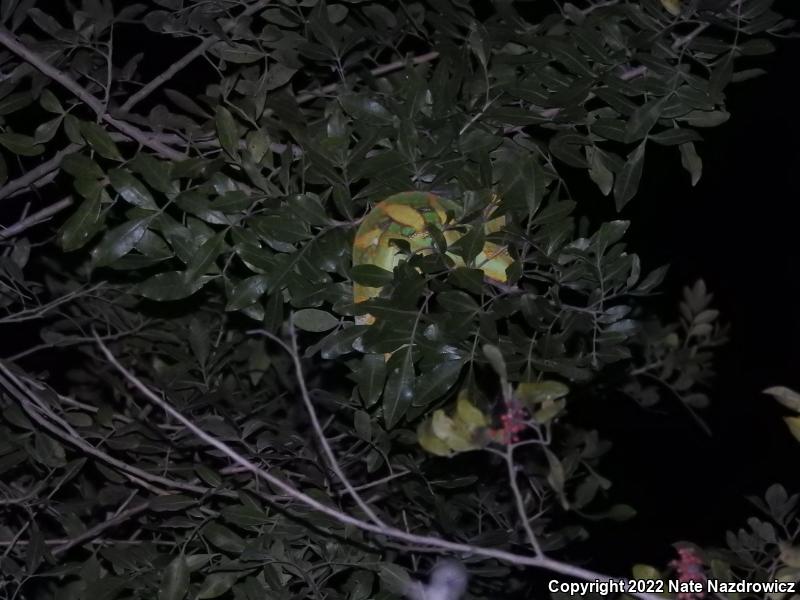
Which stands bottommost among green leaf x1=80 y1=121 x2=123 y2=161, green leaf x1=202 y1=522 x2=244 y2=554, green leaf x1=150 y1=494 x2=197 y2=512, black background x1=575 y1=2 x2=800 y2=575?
black background x1=575 y1=2 x2=800 y2=575

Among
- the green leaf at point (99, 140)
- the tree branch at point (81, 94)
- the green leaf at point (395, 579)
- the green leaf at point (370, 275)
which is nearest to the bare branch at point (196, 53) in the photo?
the tree branch at point (81, 94)

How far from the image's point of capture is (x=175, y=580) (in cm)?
106

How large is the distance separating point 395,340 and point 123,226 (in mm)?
320

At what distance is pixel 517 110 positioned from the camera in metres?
1.00

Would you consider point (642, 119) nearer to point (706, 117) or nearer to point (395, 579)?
point (706, 117)

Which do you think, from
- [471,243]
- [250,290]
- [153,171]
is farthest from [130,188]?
[471,243]

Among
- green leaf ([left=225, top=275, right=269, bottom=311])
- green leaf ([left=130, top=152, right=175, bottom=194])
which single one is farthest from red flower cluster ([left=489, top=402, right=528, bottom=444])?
green leaf ([left=130, top=152, right=175, bottom=194])

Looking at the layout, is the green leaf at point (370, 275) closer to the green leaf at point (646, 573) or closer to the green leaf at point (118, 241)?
the green leaf at point (118, 241)

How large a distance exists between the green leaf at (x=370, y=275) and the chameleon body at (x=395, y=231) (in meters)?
0.02

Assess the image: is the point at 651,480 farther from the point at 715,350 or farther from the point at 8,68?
the point at 8,68

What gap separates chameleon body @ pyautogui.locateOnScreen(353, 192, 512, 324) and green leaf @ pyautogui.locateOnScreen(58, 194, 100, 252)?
0.29 m

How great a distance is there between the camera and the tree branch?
3.43 ft

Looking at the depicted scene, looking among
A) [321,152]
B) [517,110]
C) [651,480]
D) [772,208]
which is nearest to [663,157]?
[772,208]

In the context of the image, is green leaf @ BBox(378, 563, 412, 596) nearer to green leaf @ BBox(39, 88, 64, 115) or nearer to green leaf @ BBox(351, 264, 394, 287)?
green leaf @ BBox(351, 264, 394, 287)
